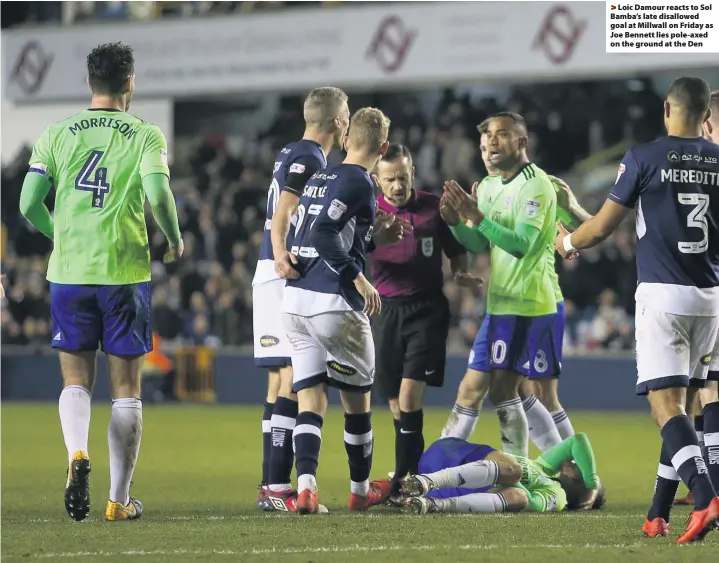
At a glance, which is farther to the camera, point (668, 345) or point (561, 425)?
point (561, 425)

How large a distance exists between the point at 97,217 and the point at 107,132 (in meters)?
0.49

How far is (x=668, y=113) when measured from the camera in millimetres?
6449

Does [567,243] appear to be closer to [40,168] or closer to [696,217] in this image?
[696,217]

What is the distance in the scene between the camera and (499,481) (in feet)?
24.8

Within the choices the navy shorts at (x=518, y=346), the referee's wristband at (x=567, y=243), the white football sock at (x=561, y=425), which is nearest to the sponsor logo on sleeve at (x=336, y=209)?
the referee's wristband at (x=567, y=243)

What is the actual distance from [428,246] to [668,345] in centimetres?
264

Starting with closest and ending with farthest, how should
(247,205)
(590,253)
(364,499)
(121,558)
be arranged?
(121,558) < (364,499) < (590,253) < (247,205)

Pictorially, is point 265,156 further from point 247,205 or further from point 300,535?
point 300,535

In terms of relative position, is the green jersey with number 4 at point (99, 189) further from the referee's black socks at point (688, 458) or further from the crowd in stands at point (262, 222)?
the crowd in stands at point (262, 222)

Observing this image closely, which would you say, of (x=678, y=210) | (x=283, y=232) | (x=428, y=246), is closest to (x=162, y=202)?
(x=283, y=232)

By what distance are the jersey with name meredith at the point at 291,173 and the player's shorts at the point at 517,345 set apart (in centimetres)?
145

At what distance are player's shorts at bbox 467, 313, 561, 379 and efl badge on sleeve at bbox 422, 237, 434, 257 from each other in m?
0.58

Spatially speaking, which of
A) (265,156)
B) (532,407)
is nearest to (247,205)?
(265,156)

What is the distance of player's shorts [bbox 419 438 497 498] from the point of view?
24.7 feet
